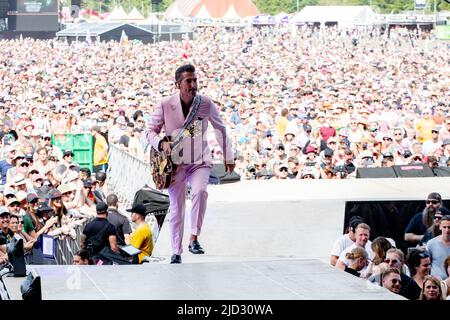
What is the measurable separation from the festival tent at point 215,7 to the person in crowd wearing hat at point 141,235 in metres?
61.1

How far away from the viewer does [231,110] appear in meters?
23.6

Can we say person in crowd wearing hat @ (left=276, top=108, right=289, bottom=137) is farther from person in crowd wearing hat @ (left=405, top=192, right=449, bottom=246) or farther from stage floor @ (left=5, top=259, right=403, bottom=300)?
stage floor @ (left=5, top=259, right=403, bottom=300)

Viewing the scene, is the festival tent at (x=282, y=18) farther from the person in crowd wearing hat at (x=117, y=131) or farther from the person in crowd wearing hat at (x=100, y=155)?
the person in crowd wearing hat at (x=100, y=155)

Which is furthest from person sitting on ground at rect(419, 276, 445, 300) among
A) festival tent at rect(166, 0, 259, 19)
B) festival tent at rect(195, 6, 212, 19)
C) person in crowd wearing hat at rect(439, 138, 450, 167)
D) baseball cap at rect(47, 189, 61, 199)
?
festival tent at rect(195, 6, 212, 19)

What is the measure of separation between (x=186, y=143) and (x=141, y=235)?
142cm

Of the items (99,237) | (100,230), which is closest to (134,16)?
(100,230)

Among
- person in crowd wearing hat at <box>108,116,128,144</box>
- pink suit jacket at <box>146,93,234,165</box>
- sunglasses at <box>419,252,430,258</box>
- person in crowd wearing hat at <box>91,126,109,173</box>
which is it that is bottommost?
person in crowd wearing hat at <box>91,126,109,173</box>

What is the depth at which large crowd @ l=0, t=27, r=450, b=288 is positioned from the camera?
13062 mm

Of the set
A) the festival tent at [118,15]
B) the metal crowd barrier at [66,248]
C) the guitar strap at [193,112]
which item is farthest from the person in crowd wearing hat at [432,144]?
the festival tent at [118,15]

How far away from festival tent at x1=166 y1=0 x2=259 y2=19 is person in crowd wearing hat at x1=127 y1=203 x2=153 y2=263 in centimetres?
6106

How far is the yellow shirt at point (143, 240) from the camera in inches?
335
